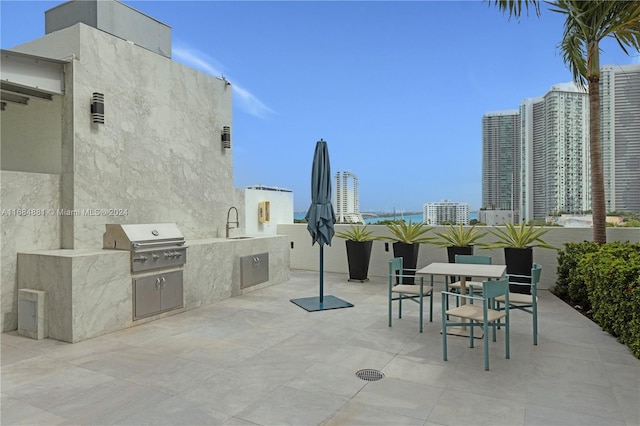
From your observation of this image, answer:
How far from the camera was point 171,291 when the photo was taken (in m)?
5.43

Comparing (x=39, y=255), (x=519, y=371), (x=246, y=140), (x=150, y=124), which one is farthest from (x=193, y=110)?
(x=519, y=371)

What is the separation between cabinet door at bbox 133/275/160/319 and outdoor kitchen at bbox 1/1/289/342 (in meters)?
0.01

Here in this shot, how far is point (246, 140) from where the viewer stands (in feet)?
28.7

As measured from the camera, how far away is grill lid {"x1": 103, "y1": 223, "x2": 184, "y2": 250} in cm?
496

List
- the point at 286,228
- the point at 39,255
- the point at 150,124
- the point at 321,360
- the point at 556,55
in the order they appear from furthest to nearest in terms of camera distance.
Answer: the point at 286,228, the point at 556,55, the point at 150,124, the point at 39,255, the point at 321,360

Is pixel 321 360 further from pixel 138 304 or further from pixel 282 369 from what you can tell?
pixel 138 304

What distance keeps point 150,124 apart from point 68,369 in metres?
3.97

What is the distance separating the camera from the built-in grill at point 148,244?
16.3 ft

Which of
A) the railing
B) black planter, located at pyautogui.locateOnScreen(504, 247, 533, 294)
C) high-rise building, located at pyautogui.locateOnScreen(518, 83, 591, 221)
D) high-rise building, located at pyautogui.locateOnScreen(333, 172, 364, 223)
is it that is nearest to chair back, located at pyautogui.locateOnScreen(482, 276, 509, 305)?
black planter, located at pyautogui.locateOnScreen(504, 247, 533, 294)

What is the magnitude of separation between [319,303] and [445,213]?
4.40 meters

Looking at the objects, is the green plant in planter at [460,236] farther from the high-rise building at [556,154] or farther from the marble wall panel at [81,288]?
the marble wall panel at [81,288]

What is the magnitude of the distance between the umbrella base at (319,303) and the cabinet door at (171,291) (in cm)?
170

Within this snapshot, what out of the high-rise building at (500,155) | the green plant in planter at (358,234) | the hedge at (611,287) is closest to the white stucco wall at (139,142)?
the green plant in planter at (358,234)

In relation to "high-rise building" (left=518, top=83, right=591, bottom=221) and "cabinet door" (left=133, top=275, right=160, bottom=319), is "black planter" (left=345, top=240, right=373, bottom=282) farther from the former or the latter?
"cabinet door" (left=133, top=275, right=160, bottom=319)
